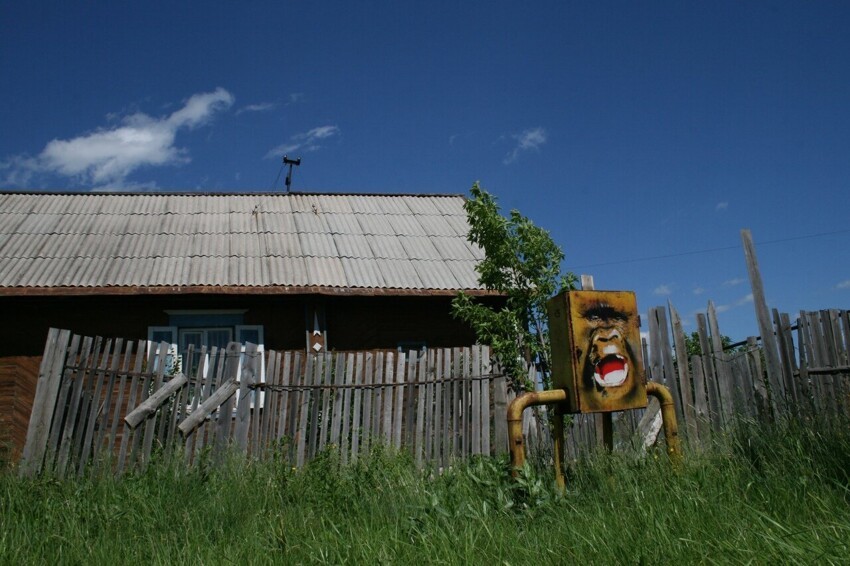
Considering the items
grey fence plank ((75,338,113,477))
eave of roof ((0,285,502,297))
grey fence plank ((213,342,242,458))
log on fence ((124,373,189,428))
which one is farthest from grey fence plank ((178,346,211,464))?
eave of roof ((0,285,502,297))

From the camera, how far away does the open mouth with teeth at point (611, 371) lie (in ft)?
16.4

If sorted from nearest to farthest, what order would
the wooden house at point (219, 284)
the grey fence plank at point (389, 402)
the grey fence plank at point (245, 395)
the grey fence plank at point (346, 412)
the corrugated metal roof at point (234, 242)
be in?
the grey fence plank at point (245, 395) → the grey fence plank at point (346, 412) → the grey fence plank at point (389, 402) → the wooden house at point (219, 284) → the corrugated metal roof at point (234, 242)

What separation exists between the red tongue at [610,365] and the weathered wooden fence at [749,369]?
3.93 feet

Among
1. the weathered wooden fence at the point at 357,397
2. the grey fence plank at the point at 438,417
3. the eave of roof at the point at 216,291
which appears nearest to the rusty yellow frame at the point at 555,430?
the weathered wooden fence at the point at 357,397

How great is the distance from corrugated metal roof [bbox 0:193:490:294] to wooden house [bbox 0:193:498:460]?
3 centimetres

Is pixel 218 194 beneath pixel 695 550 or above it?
above

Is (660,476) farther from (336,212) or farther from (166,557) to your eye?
(336,212)

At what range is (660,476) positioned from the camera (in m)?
4.34

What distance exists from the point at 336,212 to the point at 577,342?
1055cm

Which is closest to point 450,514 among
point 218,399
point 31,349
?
point 218,399

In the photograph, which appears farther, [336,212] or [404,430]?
[336,212]

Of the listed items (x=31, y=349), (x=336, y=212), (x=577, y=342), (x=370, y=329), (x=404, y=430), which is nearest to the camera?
(x=577, y=342)

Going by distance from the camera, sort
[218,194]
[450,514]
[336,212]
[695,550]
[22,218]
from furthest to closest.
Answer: [218,194] < [336,212] < [22,218] < [450,514] < [695,550]

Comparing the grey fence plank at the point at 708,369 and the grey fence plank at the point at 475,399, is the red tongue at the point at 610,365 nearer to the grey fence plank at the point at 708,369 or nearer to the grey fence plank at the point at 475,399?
the grey fence plank at the point at 708,369
